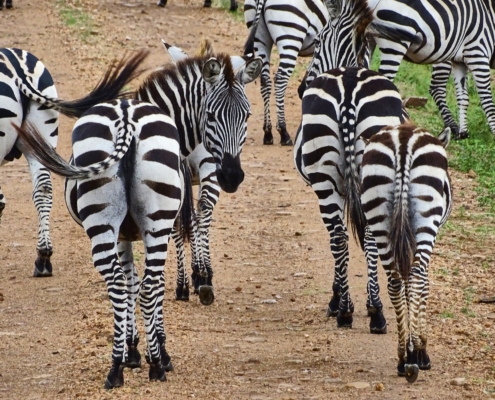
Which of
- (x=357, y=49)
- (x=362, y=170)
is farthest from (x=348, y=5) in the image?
(x=362, y=170)

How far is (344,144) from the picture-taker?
23.7 ft

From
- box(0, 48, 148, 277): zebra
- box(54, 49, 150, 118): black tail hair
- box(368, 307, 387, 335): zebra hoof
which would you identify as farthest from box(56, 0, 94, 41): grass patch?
box(368, 307, 387, 335): zebra hoof

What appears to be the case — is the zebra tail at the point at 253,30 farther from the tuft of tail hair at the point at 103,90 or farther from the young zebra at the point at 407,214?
the young zebra at the point at 407,214

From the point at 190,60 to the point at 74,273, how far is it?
8.71ft

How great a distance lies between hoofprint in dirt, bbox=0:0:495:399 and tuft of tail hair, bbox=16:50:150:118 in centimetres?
164

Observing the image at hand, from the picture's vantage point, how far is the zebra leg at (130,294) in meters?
6.47

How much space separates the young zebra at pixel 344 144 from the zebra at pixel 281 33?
6.00 metres

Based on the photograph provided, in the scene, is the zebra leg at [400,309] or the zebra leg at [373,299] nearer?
the zebra leg at [400,309]

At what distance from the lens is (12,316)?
26.4ft

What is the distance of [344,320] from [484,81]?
7.29 metres

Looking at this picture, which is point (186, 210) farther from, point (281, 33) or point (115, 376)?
point (281, 33)

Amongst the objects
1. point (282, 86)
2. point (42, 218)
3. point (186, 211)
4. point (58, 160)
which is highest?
point (282, 86)

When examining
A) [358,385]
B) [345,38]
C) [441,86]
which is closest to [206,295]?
[358,385]

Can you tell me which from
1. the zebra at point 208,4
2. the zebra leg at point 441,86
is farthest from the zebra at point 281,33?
the zebra at point 208,4
